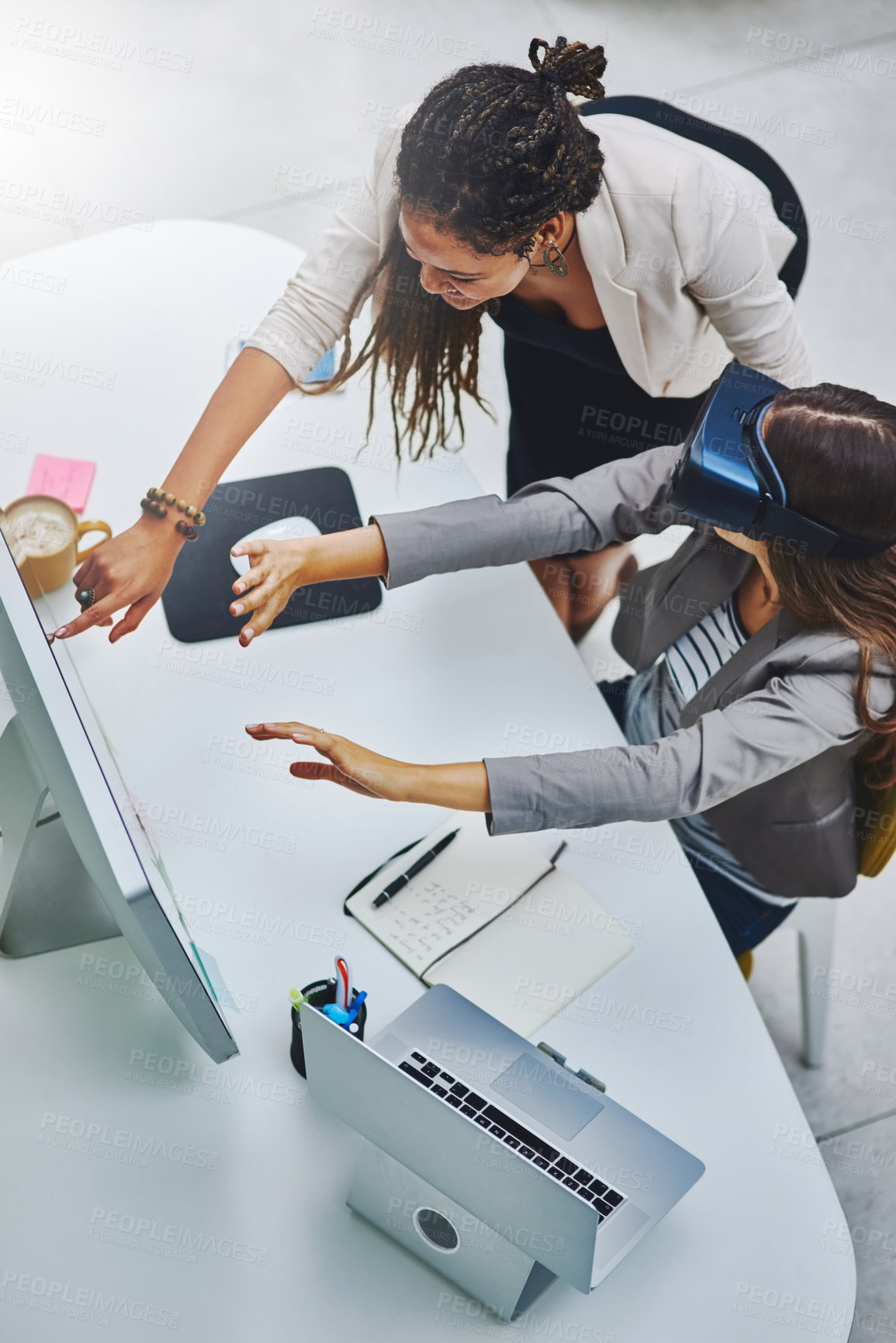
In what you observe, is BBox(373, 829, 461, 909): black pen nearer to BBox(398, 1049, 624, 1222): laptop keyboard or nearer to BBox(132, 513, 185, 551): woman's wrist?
BBox(398, 1049, 624, 1222): laptop keyboard

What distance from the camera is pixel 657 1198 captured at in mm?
1103

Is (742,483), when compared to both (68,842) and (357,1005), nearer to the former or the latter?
(357,1005)

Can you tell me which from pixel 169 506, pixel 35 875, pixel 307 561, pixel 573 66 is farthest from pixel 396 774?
pixel 573 66

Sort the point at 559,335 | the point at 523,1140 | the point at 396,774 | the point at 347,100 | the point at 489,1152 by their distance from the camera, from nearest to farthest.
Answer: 1. the point at 489,1152
2. the point at 523,1140
3. the point at 396,774
4. the point at 559,335
5. the point at 347,100

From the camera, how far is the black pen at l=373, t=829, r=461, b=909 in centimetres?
132

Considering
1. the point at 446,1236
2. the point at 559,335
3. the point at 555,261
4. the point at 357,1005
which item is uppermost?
the point at 555,261

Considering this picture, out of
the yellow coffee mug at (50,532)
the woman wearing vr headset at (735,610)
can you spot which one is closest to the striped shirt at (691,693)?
the woman wearing vr headset at (735,610)

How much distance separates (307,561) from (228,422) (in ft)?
0.95

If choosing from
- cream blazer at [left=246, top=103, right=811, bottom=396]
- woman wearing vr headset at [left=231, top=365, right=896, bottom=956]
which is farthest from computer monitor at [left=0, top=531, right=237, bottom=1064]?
cream blazer at [left=246, top=103, right=811, bottom=396]

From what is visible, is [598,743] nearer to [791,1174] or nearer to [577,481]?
[577,481]

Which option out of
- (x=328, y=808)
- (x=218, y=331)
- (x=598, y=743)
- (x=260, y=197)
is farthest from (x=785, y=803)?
(x=260, y=197)

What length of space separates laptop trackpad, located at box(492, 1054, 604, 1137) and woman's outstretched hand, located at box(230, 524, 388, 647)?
0.62 metres

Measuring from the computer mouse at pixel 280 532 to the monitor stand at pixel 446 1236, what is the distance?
796 millimetres

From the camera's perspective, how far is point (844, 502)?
1.19m
